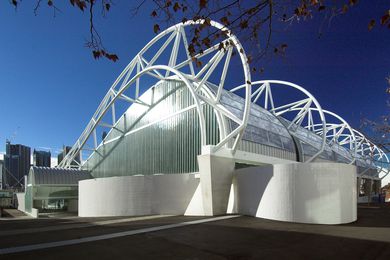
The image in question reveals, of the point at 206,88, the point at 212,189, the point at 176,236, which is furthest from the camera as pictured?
the point at 206,88

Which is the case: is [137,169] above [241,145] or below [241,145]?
below

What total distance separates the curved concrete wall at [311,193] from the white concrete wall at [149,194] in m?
6.89

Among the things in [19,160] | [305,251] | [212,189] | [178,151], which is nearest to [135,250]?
[305,251]

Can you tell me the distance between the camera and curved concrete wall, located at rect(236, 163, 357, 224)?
16.7 m

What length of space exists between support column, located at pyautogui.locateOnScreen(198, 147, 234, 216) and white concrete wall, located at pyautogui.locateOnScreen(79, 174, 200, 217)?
126 centimetres

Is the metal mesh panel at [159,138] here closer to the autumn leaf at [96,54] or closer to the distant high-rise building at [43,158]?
the autumn leaf at [96,54]

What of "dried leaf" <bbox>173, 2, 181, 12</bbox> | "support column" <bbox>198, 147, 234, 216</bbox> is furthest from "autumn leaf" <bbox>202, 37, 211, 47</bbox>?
"support column" <bbox>198, 147, 234, 216</bbox>

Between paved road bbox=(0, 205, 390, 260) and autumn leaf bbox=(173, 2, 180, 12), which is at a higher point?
autumn leaf bbox=(173, 2, 180, 12)

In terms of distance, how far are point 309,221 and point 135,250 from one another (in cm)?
1015

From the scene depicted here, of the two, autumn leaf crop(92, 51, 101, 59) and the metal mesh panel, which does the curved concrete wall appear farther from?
autumn leaf crop(92, 51, 101, 59)

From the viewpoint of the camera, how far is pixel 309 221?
16.9 m

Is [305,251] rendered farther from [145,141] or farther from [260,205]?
[145,141]

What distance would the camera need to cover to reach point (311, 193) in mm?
17031

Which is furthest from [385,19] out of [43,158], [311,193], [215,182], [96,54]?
[43,158]
